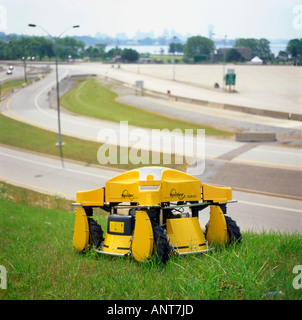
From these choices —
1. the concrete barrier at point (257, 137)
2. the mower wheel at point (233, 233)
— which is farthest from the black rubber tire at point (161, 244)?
the concrete barrier at point (257, 137)

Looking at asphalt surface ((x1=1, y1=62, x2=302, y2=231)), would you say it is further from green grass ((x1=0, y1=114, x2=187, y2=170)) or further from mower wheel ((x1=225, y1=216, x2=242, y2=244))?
mower wheel ((x1=225, y1=216, x2=242, y2=244))

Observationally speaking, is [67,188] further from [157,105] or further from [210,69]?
[210,69]

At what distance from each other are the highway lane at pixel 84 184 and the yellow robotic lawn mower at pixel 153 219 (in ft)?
18.3

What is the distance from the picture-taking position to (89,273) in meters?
8.10

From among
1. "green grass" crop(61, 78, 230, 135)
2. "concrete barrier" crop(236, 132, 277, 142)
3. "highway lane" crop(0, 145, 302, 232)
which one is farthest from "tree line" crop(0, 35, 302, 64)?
"concrete barrier" crop(236, 132, 277, 142)

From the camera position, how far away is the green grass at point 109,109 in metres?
45.8

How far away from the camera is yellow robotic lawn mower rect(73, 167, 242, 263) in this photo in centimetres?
844

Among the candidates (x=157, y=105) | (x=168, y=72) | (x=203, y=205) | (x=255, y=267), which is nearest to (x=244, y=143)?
(x=157, y=105)

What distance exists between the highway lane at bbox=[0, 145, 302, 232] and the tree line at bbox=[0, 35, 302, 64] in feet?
26.1

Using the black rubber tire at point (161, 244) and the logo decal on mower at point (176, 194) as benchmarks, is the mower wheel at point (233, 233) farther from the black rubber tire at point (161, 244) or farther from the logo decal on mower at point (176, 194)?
the black rubber tire at point (161, 244)

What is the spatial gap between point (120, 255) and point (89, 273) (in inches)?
35.5

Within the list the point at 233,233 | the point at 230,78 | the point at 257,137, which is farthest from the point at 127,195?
the point at 230,78

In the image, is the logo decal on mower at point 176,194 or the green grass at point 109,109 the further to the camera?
the green grass at point 109,109

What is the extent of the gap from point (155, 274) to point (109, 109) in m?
51.1
